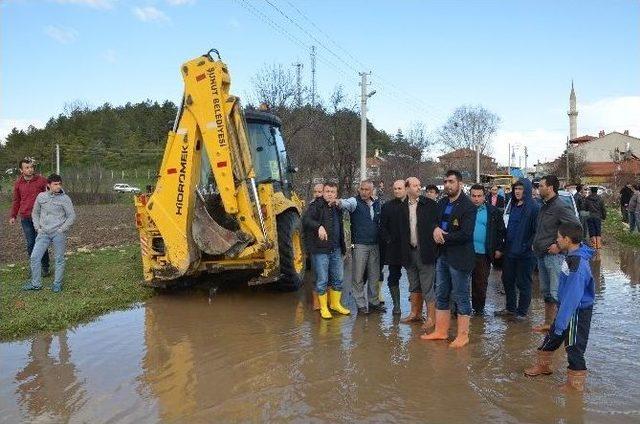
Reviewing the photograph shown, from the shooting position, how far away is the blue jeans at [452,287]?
5934mm

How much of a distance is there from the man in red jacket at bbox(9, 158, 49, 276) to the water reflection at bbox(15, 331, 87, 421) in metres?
3.81

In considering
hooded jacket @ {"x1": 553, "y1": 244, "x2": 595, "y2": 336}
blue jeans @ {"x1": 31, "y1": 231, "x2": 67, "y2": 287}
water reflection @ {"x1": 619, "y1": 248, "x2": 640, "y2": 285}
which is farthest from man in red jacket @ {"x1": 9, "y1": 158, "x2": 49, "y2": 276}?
water reflection @ {"x1": 619, "y1": 248, "x2": 640, "y2": 285}

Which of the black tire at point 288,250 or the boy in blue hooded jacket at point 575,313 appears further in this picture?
the black tire at point 288,250

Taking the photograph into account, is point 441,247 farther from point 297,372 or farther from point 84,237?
point 84,237

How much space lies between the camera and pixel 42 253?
8195 mm

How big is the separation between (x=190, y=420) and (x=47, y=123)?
70.8 meters

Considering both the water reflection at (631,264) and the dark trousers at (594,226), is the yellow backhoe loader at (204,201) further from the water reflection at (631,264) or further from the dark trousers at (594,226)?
the dark trousers at (594,226)

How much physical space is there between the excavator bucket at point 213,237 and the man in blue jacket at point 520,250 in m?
3.35

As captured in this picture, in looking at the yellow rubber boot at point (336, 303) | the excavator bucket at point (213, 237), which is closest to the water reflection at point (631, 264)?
the yellow rubber boot at point (336, 303)

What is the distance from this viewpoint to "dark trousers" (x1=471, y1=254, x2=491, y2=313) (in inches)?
287

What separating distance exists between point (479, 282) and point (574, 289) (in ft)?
8.98

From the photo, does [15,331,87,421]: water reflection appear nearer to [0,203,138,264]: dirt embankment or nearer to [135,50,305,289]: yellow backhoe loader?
[135,50,305,289]: yellow backhoe loader

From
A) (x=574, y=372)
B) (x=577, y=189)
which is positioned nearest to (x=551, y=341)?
(x=574, y=372)

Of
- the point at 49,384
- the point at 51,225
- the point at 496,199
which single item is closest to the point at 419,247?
the point at 49,384
